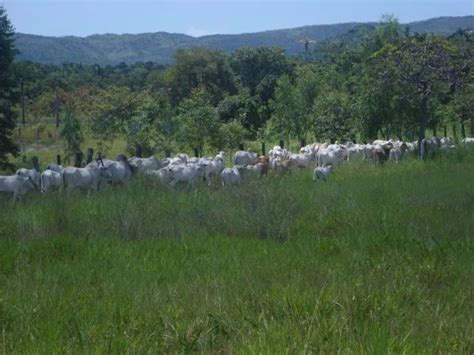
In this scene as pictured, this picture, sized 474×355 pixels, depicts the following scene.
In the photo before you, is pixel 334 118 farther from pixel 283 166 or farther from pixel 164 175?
pixel 164 175

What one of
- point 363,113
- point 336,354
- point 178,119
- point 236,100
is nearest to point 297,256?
point 336,354

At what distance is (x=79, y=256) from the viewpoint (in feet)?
28.6

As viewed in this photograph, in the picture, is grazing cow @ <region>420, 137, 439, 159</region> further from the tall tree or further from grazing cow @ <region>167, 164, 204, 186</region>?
the tall tree

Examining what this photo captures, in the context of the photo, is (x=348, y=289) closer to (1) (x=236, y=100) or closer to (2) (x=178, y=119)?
(2) (x=178, y=119)

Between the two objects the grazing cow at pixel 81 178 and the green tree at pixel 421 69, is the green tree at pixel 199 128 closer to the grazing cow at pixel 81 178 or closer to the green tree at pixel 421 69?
the green tree at pixel 421 69

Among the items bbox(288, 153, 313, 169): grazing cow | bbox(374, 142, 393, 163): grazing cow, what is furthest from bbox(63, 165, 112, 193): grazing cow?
bbox(374, 142, 393, 163): grazing cow

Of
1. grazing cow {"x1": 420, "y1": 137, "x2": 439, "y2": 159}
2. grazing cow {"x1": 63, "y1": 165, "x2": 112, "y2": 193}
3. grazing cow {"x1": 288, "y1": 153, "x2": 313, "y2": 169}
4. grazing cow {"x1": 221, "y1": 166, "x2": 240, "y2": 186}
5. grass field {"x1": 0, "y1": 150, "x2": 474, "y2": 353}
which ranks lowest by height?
grazing cow {"x1": 288, "y1": 153, "x2": 313, "y2": 169}

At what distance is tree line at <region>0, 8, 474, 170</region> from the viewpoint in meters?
23.4

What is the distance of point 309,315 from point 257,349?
1163 mm

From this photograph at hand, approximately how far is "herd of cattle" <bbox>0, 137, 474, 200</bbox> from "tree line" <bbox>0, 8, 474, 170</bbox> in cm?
202

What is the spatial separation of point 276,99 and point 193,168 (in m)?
18.3

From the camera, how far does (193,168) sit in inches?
742

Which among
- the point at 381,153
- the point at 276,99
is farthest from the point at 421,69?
the point at 276,99

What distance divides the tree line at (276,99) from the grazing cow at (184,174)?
28.5 ft
